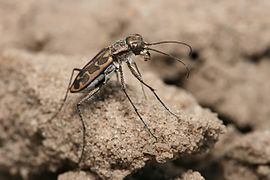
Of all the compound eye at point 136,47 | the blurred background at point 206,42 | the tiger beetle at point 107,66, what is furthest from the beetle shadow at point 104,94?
the blurred background at point 206,42

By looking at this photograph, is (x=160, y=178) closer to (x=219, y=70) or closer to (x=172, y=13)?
(x=219, y=70)

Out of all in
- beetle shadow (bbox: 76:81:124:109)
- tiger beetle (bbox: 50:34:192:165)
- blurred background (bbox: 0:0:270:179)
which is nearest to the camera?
tiger beetle (bbox: 50:34:192:165)

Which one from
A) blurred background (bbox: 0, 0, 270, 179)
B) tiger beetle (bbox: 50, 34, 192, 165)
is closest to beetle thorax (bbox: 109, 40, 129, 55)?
tiger beetle (bbox: 50, 34, 192, 165)

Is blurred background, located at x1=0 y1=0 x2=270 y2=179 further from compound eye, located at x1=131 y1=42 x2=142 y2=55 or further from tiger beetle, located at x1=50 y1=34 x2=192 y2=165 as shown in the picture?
compound eye, located at x1=131 y1=42 x2=142 y2=55

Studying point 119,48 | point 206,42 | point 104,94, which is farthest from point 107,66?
point 206,42

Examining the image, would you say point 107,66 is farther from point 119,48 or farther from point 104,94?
point 104,94

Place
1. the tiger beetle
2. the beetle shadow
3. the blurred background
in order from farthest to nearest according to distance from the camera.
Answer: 1. the blurred background
2. the beetle shadow
3. the tiger beetle

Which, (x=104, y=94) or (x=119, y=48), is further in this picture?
(x=104, y=94)

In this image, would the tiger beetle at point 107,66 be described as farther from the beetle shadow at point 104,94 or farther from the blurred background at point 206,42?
the blurred background at point 206,42
